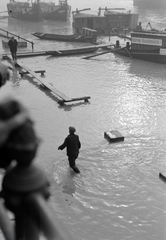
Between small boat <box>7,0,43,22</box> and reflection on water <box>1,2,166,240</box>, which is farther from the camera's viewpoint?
small boat <box>7,0,43,22</box>

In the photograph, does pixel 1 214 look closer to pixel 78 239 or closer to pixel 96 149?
pixel 78 239

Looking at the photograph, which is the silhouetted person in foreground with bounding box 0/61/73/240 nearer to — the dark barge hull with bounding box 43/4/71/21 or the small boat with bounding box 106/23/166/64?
the small boat with bounding box 106/23/166/64

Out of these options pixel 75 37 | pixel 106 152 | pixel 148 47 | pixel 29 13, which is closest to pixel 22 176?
pixel 106 152

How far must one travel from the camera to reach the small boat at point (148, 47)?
22.1m

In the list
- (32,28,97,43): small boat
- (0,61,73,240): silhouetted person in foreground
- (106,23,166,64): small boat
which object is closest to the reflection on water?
(106,23,166,64): small boat

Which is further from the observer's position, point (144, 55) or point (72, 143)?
point (144, 55)

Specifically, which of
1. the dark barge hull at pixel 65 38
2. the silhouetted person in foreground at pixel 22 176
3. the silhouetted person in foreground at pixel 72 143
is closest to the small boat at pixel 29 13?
the dark barge hull at pixel 65 38

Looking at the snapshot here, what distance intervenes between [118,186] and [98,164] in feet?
3.89

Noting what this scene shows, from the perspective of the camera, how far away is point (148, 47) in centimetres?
2303

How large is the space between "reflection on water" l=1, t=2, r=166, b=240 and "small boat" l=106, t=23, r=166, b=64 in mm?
3852

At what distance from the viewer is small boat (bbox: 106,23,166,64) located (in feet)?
72.5

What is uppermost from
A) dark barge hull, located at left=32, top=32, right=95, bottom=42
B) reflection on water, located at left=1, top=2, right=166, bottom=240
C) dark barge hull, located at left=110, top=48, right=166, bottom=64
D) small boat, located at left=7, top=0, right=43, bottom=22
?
small boat, located at left=7, top=0, right=43, bottom=22

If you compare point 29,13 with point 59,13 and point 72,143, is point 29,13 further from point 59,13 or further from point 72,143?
point 72,143

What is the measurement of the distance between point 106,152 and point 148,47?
50.5ft
